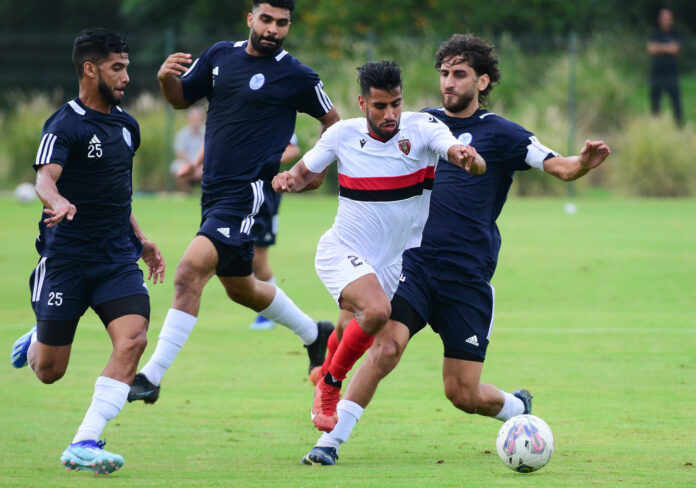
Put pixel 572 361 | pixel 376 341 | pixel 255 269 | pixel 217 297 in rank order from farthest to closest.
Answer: pixel 217 297 → pixel 255 269 → pixel 572 361 → pixel 376 341

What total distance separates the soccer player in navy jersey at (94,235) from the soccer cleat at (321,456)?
99 centimetres

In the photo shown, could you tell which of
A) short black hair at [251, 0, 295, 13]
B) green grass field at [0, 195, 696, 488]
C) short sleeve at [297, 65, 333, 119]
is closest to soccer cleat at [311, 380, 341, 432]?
green grass field at [0, 195, 696, 488]

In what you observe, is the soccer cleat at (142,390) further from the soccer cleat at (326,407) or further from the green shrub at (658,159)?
the green shrub at (658,159)

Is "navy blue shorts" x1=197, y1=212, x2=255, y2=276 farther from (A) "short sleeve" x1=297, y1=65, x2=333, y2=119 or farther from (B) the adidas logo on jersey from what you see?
(B) the adidas logo on jersey

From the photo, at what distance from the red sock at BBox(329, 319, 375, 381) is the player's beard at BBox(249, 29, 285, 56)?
2.25 metres

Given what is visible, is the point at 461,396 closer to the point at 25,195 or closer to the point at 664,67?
the point at 25,195

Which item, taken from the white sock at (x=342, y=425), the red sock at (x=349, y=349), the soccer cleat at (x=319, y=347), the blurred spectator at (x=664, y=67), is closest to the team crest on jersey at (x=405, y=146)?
the red sock at (x=349, y=349)

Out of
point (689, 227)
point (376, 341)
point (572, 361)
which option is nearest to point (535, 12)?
point (689, 227)

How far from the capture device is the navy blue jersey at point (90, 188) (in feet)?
20.2

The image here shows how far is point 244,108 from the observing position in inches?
299

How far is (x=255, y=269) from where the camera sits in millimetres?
10516

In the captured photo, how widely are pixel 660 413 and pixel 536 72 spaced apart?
2140cm

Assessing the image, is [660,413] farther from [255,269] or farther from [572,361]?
[255,269]

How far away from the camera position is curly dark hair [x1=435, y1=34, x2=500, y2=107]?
6668mm
